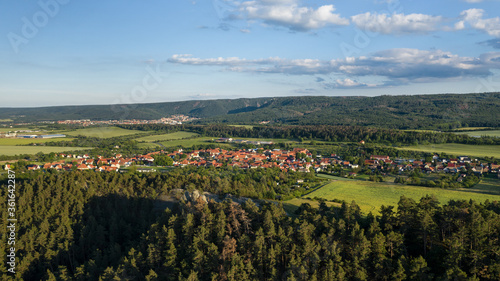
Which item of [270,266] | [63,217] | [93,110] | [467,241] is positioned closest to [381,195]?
[467,241]

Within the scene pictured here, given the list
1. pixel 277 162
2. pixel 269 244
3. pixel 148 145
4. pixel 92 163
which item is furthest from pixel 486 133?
pixel 92 163

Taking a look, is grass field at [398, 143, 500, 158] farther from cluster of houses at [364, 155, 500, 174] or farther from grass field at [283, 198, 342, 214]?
grass field at [283, 198, 342, 214]

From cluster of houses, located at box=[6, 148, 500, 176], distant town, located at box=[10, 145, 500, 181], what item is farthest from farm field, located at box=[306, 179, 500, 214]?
cluster of houses, located at box=[6, 148, 500, 176]

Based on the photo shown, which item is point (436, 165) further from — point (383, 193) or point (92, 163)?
point (92, 163)

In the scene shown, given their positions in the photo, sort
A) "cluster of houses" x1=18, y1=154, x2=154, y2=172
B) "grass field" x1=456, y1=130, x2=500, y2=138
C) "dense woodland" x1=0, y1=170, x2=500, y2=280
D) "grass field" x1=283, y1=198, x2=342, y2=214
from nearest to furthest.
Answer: "dense woodland" x1=0, y1=170, x2=500, y2=280, "grass field" x1=283, y1=198, x2=342, y2=214, "cluster of houses" x1=18, y1=154, x2=154, y2=172, "grass field" x1=456, y1=130, x2=500, y2=138

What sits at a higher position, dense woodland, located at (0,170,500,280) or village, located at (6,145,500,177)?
dense woodland, located at (0,170,500,280)

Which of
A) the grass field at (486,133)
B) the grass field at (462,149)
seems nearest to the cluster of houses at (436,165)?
the grass field at (462,149)

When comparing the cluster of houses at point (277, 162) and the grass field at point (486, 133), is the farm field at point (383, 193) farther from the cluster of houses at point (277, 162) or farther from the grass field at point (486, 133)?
the grass field at point (486, 133)
